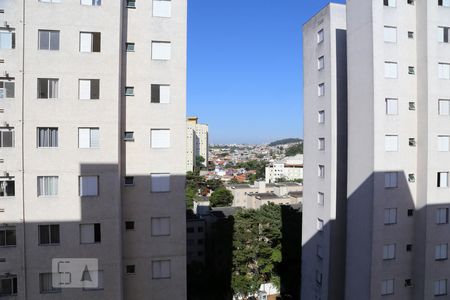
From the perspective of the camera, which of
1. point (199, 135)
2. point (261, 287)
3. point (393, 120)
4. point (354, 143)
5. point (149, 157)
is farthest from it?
point (199, 135)

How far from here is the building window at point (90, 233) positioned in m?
14.8

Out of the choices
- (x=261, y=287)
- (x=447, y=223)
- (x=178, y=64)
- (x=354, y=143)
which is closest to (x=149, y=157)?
(x=178, y=64)

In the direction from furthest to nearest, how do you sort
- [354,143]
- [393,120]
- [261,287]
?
[261,287] < [354,143] < [393,120]

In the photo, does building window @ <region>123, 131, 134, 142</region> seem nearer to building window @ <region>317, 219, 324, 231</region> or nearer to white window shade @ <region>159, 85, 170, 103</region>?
white window shade @ <region>159, 85, 170, 103</region>

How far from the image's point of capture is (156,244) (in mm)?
16062

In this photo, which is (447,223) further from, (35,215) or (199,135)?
(199,135)

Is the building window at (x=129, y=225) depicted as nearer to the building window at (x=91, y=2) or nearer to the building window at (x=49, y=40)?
the building window at (x=49, y=40)

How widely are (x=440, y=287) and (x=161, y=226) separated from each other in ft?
54.1

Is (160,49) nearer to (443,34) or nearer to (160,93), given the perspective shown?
(160,93)

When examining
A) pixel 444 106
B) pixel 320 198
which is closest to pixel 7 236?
pixel 320 198

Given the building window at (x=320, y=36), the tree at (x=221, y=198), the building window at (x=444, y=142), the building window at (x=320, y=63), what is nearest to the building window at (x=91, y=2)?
the building window at (x=320, y=63)

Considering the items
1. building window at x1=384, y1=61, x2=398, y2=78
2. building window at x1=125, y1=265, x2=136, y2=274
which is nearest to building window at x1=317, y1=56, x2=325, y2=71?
building window at x1=384, y1=61, x2=398, y2=78

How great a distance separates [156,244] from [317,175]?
13340mm

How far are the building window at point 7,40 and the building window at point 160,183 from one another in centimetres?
804
